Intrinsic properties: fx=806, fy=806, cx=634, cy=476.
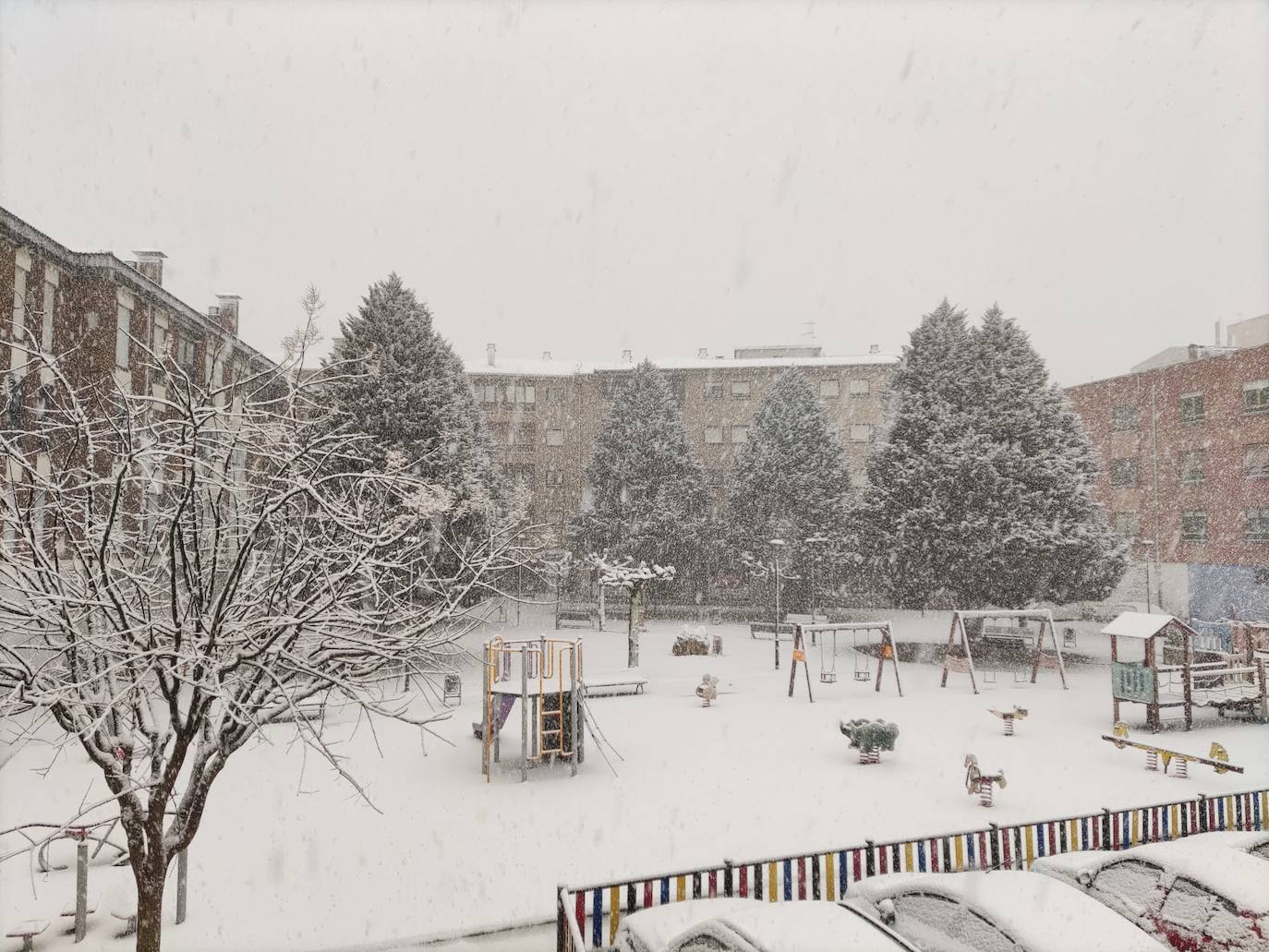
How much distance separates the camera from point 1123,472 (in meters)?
42.1

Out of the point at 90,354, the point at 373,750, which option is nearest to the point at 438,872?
the point at 373,750

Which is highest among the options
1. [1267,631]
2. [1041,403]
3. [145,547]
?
[1041,403]

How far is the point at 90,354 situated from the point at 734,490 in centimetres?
3276

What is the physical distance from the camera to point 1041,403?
31.4 meters

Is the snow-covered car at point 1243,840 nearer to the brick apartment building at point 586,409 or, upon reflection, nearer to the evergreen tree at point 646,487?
the evergreen tree at point 646,487

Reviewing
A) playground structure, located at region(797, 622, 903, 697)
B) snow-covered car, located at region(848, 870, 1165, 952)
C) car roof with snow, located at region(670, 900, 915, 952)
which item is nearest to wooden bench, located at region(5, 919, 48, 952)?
car roof with snow, located at region(670, 900, 915, 952)

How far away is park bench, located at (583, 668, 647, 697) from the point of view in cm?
2150

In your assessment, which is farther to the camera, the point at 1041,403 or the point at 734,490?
the point at 734,490

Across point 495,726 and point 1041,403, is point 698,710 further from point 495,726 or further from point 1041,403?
point 1041,403

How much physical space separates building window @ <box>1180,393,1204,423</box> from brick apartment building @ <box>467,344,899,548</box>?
1903 cm

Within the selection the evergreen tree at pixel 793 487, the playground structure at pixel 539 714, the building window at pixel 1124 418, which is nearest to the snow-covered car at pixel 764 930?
the playground structure at pixel 539 714

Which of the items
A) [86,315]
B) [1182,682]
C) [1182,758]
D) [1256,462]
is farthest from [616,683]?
[1256,462]

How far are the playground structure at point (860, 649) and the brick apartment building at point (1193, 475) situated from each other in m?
13.8

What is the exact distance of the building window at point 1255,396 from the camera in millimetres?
34062
